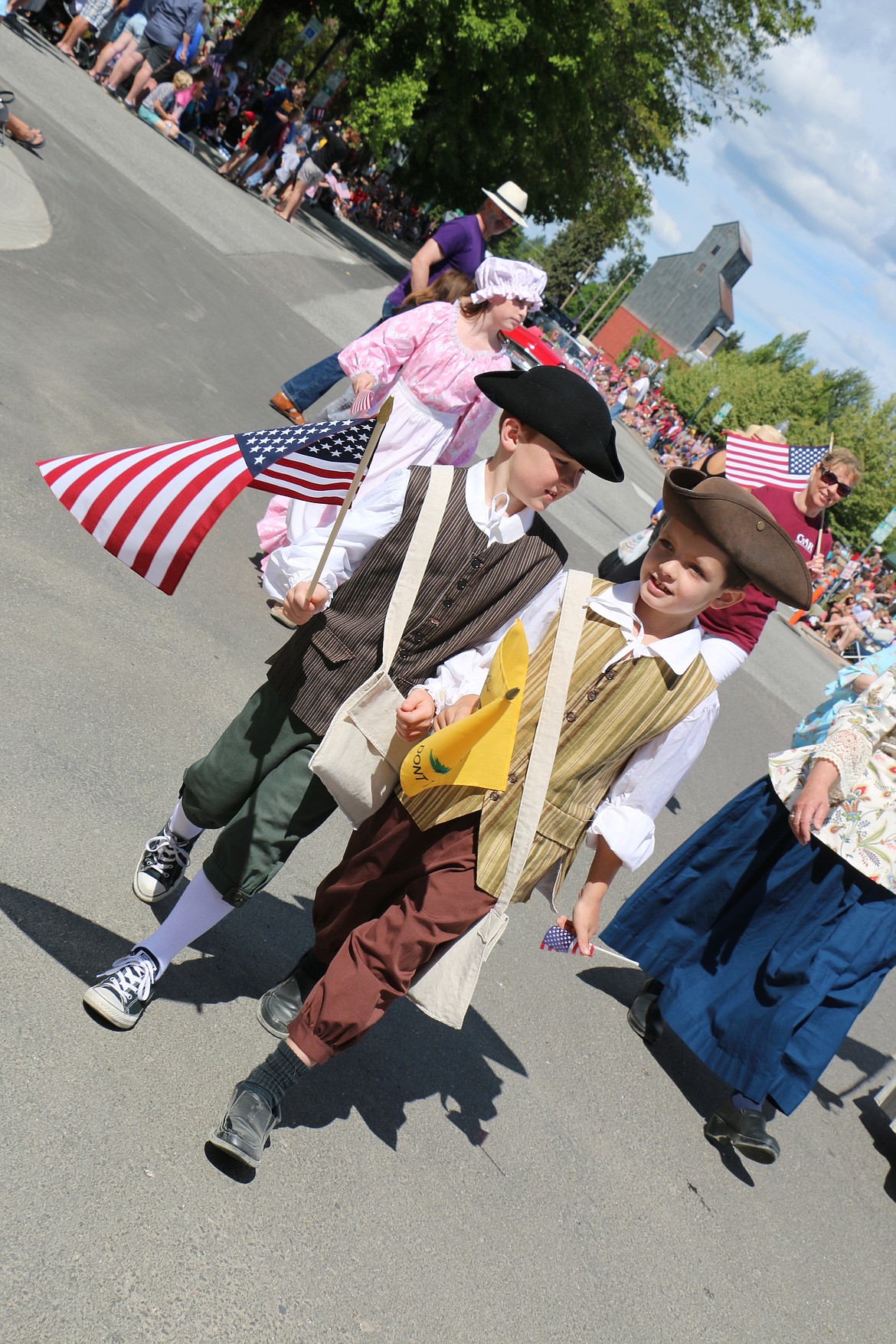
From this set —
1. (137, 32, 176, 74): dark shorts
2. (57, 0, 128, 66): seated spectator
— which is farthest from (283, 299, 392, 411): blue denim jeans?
(57, 0, 128, 66): seated spectator

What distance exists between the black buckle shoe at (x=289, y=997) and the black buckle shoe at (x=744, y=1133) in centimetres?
184

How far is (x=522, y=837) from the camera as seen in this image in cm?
267

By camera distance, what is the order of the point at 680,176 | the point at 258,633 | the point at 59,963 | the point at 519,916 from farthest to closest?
the point at 680,176
the point at 258,633
the point at 519,916
the point at 59,963

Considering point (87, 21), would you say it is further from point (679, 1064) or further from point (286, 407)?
point (679, 1064)

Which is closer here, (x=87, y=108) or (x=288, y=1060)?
(x=288, y=1060)

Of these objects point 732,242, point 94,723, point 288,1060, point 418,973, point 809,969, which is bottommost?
point 94,723

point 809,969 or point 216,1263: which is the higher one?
point 809,969

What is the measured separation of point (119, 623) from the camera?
4.83 m

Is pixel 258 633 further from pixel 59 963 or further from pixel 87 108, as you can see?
pixel 87 108

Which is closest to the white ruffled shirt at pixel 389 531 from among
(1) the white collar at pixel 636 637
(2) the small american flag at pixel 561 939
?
(1) the white collar at pixel 636 637

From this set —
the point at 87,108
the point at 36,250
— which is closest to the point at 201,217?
the point at 87,108

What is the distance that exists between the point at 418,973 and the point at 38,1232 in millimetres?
1008

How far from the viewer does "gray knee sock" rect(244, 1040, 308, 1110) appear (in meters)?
2.69

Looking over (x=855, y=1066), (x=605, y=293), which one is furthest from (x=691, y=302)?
(x=855, y=1066)
